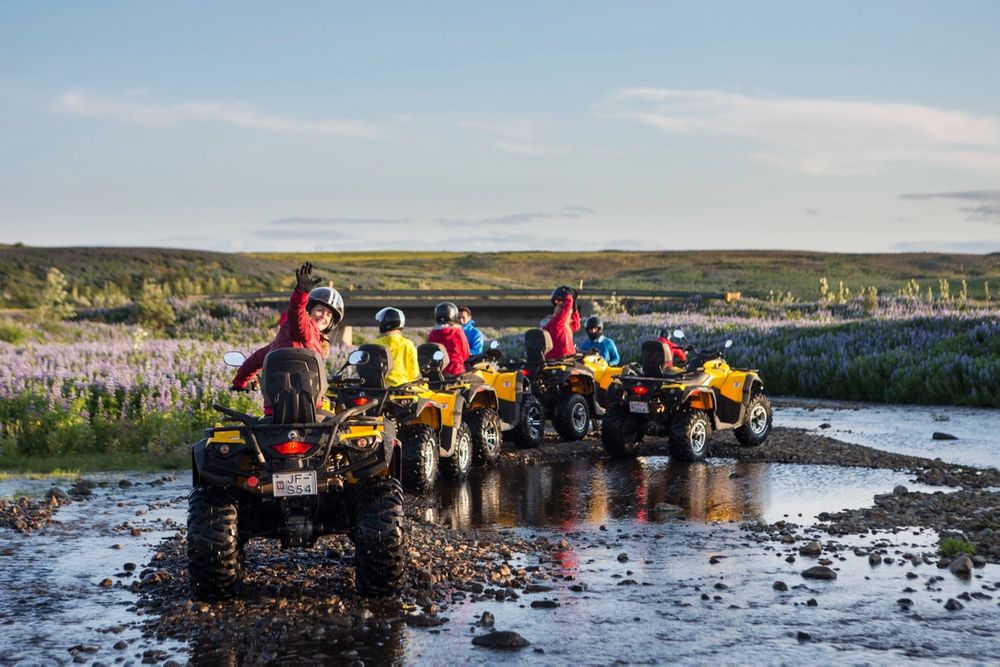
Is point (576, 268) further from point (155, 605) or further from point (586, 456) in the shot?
point (155, 605)

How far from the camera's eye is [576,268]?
4865 inches

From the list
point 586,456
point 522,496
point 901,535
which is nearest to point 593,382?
point 586,456

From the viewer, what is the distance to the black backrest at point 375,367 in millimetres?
12805

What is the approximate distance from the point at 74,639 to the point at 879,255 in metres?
121

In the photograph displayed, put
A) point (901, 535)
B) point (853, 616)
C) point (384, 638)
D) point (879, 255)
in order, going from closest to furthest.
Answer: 1. point (384, 638)
2. point (853, 616)
3. point (901, 535)
4. point (879, 255)

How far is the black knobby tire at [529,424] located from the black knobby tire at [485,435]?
4.06ft

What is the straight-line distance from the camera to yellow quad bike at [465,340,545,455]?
16.5 meters

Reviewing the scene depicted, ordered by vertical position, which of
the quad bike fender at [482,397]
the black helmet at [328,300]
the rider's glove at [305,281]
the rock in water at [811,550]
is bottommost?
the rock in water at [811,550]

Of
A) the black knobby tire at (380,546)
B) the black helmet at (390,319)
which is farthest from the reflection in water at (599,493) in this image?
the black knobby tire at (380,546)

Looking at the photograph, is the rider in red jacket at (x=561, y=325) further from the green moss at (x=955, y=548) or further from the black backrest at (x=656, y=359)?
the green moss at (x=955, y=548)

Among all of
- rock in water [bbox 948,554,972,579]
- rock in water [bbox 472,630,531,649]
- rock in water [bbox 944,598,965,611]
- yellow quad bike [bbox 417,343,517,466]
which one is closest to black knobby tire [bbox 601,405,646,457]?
yellow quad bike [bbox 417,343,517,466]

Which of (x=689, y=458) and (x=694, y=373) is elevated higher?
(x=694, y=373)

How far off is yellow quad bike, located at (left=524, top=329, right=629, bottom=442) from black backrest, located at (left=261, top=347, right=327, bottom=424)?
9447mm

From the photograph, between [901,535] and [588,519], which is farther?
[588,519]
